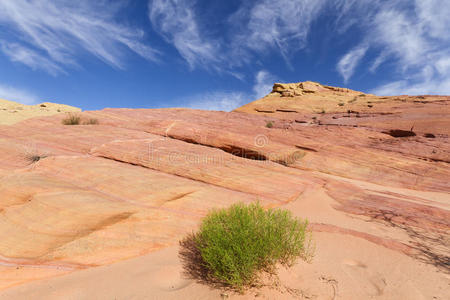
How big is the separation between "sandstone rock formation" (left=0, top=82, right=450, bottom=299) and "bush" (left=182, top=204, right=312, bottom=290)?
259mm

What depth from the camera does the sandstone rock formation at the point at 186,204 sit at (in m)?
2.69

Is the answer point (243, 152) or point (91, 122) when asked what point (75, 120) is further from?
point (243, 152)

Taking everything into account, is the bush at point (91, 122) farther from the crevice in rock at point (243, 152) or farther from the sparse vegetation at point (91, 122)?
the crevice in rock at point (243, 152)

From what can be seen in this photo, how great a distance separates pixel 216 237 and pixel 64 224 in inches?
118

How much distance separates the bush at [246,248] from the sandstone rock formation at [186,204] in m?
0.26

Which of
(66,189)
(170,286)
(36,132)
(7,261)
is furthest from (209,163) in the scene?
(36,132)

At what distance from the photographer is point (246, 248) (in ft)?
8.06

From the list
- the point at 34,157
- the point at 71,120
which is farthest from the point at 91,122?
the point at 34,157

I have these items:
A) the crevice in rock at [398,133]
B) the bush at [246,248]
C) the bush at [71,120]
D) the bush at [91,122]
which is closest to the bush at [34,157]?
the bush at [71,120]

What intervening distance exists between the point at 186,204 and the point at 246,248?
2.28 m

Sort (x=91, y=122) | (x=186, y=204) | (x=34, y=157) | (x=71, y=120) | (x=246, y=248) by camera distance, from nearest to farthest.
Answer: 1. (x=246, y=248)
2. (x=186, y=204)
3. (x=34, y=157)
4. (x=71, y=120)
5. (x=91, y=122)

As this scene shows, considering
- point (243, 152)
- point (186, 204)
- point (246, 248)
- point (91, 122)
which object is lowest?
point (186, 204)

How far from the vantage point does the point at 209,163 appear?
21.9 feet

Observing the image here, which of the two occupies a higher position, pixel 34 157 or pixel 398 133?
pixel 398 133
